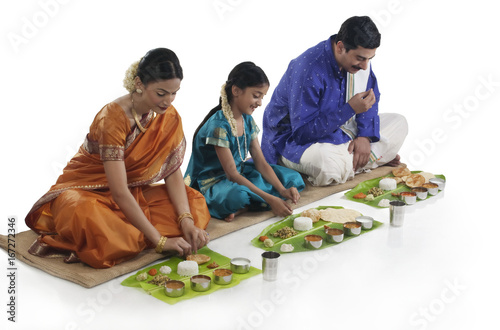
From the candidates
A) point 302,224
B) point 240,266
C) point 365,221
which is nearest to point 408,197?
point 365,221

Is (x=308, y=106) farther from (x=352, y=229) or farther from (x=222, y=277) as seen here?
(x=222, y=277)

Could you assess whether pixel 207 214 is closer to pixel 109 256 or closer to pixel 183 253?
pixel 183 253

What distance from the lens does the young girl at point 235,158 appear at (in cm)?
551

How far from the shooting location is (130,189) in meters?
5.14

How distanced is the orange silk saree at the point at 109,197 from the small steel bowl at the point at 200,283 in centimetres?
47

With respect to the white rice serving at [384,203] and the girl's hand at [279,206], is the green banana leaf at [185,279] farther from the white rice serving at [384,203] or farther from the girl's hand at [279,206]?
the white rice serving at [384,203]

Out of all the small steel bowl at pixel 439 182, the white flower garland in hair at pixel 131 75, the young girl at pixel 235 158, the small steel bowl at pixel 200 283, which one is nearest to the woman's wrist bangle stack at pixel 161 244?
the small steel bowl at pixel 200 283

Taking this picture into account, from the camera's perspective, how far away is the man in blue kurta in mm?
6220

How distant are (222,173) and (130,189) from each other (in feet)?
3.20

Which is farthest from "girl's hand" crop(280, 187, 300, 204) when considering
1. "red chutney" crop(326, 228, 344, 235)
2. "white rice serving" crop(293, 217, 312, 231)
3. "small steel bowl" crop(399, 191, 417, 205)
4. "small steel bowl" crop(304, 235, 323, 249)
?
"small steel bowl" crop(399, 191, 417, 205)

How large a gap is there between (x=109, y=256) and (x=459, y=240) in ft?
8.60

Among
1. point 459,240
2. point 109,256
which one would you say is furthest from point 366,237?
point 109,256

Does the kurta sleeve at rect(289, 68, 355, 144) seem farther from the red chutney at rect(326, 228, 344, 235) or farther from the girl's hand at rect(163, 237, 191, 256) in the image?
the girl's hand at rect(163, 237, 191, 256)

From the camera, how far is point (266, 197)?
5.67 metres
